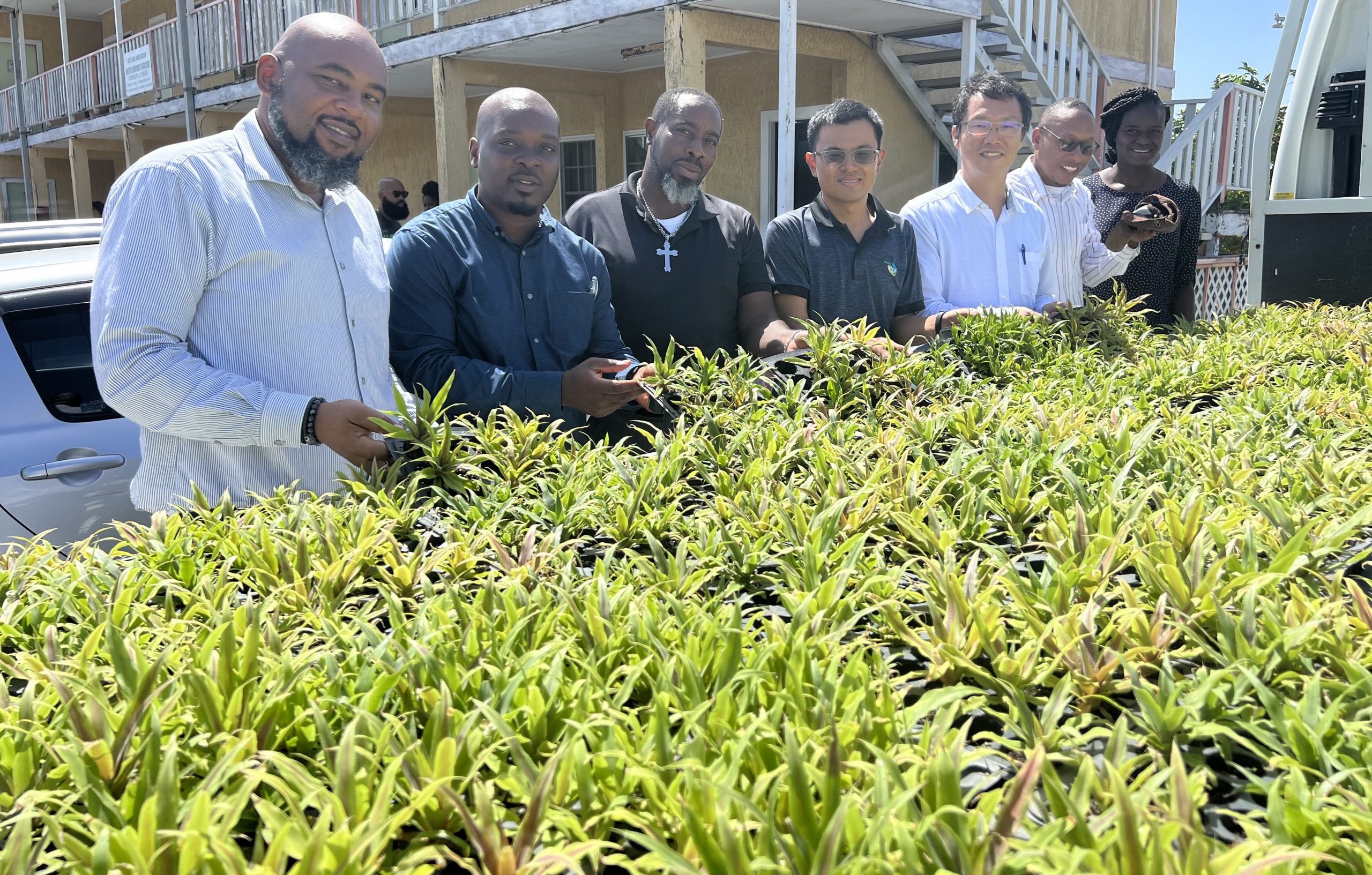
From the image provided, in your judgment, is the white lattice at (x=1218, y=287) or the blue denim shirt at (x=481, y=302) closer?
the blue denim shirt at (x=481, y=302)

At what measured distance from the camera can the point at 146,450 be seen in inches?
A: 113

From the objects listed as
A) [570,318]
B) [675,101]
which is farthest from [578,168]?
[570,318]

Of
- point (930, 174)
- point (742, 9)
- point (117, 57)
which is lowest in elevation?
point (930, 174)

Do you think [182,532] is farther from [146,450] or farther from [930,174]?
[930,174]

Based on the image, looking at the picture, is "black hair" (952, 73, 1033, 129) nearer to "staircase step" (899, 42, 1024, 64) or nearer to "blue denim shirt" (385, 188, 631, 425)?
"blue denim shirt" (385, 188, 631, 425)

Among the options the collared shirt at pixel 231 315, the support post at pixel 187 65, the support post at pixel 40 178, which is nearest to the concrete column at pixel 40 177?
the support post at pixel 40 178

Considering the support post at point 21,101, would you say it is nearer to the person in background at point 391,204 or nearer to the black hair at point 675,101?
the person in background at point 391,204

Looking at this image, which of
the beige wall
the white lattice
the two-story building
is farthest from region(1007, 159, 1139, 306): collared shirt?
the beige wall

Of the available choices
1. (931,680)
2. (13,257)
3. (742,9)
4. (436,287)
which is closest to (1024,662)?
(931,680)

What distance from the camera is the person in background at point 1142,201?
5.26 metres

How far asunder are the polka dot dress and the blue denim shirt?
118 inches

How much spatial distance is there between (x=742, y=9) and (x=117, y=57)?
14435 millimetres

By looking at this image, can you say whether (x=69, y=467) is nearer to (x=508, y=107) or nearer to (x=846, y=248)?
(x=508, y=107)

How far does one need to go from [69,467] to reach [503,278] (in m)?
1.65
